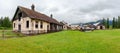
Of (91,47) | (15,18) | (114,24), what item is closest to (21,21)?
(15,18)

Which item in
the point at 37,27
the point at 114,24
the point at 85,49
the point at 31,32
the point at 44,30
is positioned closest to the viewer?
the point at 85,49

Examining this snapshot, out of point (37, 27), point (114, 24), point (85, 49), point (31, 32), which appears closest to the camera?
point (85, 49)

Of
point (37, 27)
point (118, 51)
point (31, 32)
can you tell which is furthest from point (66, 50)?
point (37, 27)

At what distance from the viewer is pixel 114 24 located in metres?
124

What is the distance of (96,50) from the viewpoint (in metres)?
18.2

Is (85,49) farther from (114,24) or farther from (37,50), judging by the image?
(114,24)

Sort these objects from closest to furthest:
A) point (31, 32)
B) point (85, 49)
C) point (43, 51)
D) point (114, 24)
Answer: point (43, 51) < point (85, 49) < point (31, 32) < point (114, 24)

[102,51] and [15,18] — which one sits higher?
[15,18]

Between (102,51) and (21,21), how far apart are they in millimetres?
28652

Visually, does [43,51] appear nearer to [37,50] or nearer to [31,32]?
[37,50]

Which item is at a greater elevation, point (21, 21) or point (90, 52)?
point (21, 21)

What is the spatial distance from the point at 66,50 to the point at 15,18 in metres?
30.5

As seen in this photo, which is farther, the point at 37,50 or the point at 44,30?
the point at 44,30

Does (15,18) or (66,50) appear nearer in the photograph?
(66,50)
